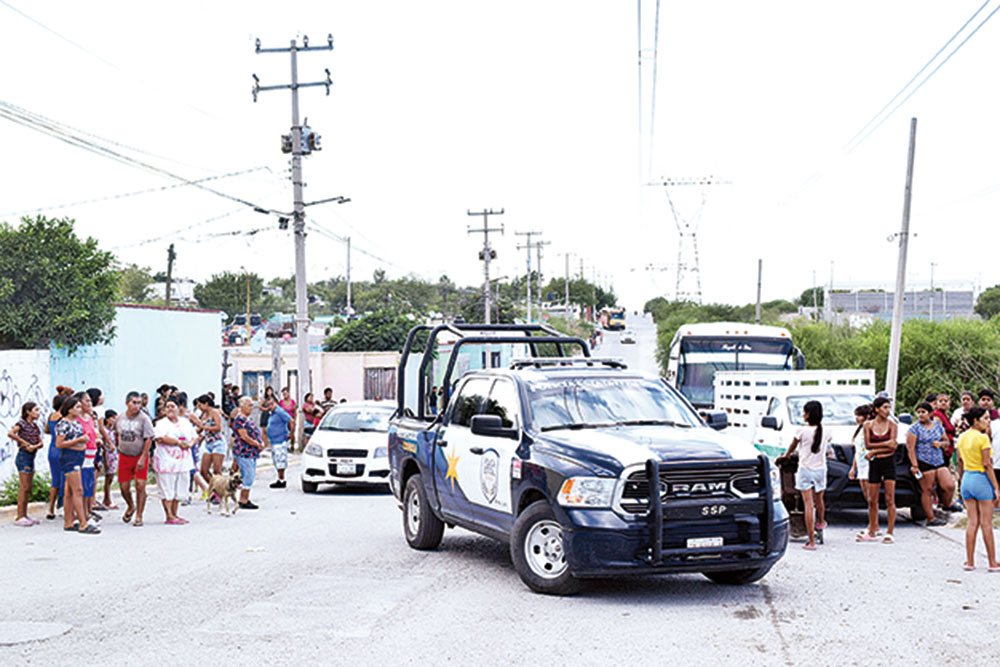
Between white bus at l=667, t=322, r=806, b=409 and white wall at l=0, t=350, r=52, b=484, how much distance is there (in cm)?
1511

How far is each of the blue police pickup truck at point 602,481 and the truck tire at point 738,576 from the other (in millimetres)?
13

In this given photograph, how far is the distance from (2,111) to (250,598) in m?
11.9

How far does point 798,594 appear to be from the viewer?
372 inches

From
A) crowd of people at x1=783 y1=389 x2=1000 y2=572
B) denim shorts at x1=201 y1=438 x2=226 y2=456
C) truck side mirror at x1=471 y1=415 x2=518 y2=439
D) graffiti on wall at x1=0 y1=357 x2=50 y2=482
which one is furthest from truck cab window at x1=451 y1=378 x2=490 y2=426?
graffiti on wall at x1=0 y1=357 x2=50 y2=482

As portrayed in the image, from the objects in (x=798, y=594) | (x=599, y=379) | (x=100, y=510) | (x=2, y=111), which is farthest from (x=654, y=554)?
(x=2, y=111)

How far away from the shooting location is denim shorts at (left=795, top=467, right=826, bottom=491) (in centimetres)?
1266

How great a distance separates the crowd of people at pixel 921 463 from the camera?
1081 centimetres

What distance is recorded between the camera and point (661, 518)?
8789 millimetres

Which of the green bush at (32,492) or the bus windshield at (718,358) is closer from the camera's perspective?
the green bush at (32,492)

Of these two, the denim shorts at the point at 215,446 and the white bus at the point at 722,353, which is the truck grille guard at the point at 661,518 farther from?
the white bus at the point at 722,353

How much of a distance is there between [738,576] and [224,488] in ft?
28.9

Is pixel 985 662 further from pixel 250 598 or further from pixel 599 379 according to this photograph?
pixel 250 598

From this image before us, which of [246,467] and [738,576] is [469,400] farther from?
[246,467]

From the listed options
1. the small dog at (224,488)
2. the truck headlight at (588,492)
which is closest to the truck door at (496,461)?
the truck headlight at (588,492)
